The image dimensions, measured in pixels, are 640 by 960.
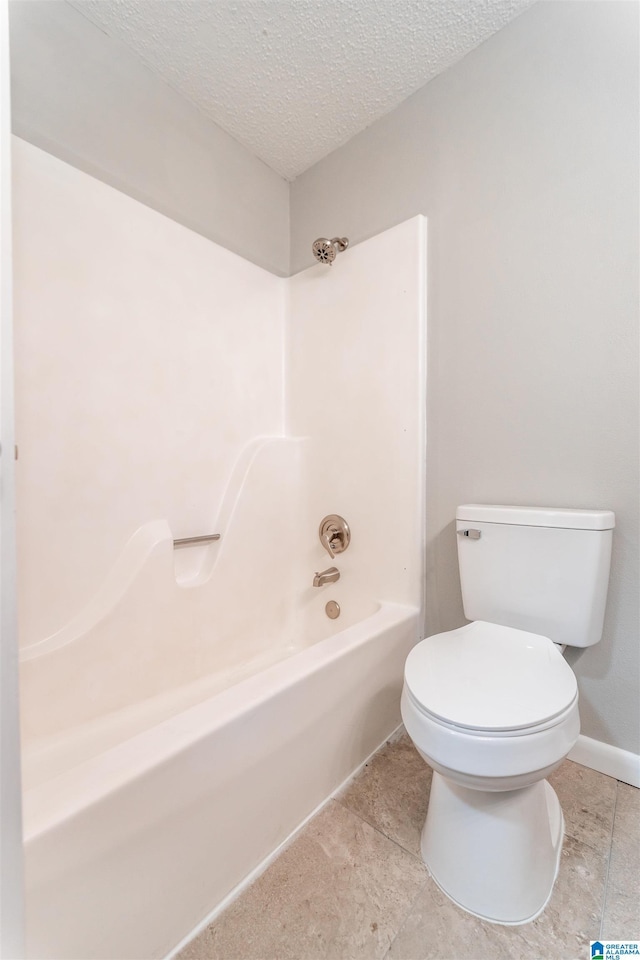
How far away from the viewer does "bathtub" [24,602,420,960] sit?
0.64 m

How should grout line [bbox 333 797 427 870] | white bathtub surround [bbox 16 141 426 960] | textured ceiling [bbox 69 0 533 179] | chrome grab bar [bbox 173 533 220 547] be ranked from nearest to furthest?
1. white bathtub surround [bbox 16 141 426 960]
2. grout line [bbox 333 797 427 870]
3. textured ceiling [bbox 69 0 533 179]
4. chrome grab bar [bbox 173 533 220 547]

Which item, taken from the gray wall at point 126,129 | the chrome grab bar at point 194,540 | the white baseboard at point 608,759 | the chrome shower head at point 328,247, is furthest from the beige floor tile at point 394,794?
the gray wall at point 126,129

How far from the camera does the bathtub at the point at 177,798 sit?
0.64m

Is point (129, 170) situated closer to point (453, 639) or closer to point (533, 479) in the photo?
point (533, 479)

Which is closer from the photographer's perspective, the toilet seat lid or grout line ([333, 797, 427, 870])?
the toilet seat lid

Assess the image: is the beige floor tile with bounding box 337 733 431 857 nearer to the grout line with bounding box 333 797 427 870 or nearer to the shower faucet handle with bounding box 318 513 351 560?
the grout line with bounding box 333 797 427 870

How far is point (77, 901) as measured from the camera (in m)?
0.65

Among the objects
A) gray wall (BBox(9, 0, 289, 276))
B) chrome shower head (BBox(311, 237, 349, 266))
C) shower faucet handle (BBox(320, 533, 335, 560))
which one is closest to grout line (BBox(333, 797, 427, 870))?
shower faucet handle (BBox(320, 533, 335, 560))

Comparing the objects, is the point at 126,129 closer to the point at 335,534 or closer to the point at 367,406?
the point at 367,406

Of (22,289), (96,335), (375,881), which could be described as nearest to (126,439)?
(96,335)

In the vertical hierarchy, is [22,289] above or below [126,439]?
above

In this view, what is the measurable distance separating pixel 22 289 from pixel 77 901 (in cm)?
140

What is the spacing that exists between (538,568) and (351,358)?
1.07 metres

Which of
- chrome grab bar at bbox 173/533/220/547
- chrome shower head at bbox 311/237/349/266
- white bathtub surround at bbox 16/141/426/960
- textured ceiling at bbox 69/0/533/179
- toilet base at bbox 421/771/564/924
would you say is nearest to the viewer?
white bathtub surround at bbox 16/141/426/960
